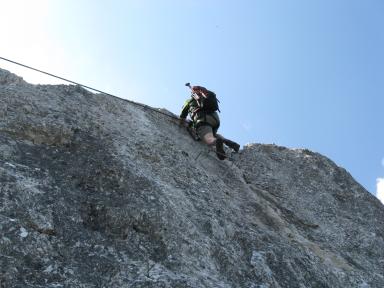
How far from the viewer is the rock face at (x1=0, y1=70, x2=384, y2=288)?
8203mm

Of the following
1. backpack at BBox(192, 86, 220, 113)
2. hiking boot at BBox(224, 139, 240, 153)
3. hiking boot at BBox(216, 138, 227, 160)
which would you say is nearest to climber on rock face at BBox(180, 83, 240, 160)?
backpack at BBox(192, 86, 220, 113)

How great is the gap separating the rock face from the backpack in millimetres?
1104

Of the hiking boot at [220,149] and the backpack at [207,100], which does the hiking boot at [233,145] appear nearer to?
the hiking boot at [220,149]

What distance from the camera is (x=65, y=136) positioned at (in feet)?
37.0

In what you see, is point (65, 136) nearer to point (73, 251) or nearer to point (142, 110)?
point (73, 251)

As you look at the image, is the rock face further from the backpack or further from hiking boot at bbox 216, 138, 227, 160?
the backpack

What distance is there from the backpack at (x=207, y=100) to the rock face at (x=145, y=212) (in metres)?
1.10

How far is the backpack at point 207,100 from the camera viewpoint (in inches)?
663

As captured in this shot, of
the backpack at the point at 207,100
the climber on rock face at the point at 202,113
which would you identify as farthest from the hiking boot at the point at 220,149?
the backpack at the point at 207,100

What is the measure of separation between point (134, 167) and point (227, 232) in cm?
235

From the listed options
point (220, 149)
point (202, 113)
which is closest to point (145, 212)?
point (220, 149)

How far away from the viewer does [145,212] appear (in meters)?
9.80

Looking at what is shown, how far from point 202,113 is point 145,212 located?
740cm

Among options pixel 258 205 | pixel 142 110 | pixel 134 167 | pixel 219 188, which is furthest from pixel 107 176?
pixel 142 110
